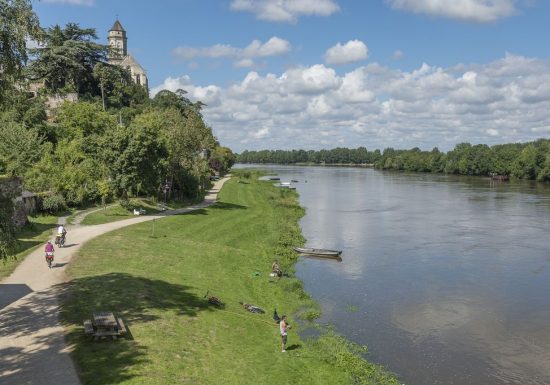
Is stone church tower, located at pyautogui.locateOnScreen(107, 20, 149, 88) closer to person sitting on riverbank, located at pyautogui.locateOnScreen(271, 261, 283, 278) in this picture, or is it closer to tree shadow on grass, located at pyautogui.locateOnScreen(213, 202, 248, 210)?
tree shadow on grass, located at pyautogui.locateOnScreen(213, 202, 248, 210)

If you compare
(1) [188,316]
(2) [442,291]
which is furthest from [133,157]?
(2) [442,291]

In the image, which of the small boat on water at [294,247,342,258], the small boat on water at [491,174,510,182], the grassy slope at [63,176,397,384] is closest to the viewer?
the grassy slope at [63,176,397,384]

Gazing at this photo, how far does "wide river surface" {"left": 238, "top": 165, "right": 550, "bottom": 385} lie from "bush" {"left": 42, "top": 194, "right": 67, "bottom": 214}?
1093 inches

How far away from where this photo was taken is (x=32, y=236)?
42312 millimetres

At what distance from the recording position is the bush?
51906 millimetres

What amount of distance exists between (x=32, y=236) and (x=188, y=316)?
22.1 metres

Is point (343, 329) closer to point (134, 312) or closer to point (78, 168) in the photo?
point (134, 312)

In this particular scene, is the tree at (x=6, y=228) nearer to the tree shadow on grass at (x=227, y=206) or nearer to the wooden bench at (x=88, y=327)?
the wooden bench at (x=88, y=327)

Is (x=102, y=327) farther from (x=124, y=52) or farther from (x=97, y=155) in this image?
(x=124, y=52)

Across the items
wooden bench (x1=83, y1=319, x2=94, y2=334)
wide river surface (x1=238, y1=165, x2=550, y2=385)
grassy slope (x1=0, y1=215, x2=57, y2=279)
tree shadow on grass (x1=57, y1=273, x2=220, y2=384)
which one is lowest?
wide river surface (x1=238, y1=165, x2=550, y2=385)

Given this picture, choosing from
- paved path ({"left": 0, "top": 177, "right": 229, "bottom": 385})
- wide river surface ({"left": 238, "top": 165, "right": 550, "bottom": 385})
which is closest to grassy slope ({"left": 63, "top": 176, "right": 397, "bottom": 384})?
paved path ({"left": 0, "top": 177, "right": 229, "bottom": 385})

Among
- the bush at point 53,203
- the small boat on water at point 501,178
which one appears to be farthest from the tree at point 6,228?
the small boat on water at point 501,178

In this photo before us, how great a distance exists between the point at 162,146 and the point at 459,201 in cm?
6849

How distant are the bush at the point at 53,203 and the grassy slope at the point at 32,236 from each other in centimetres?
117
